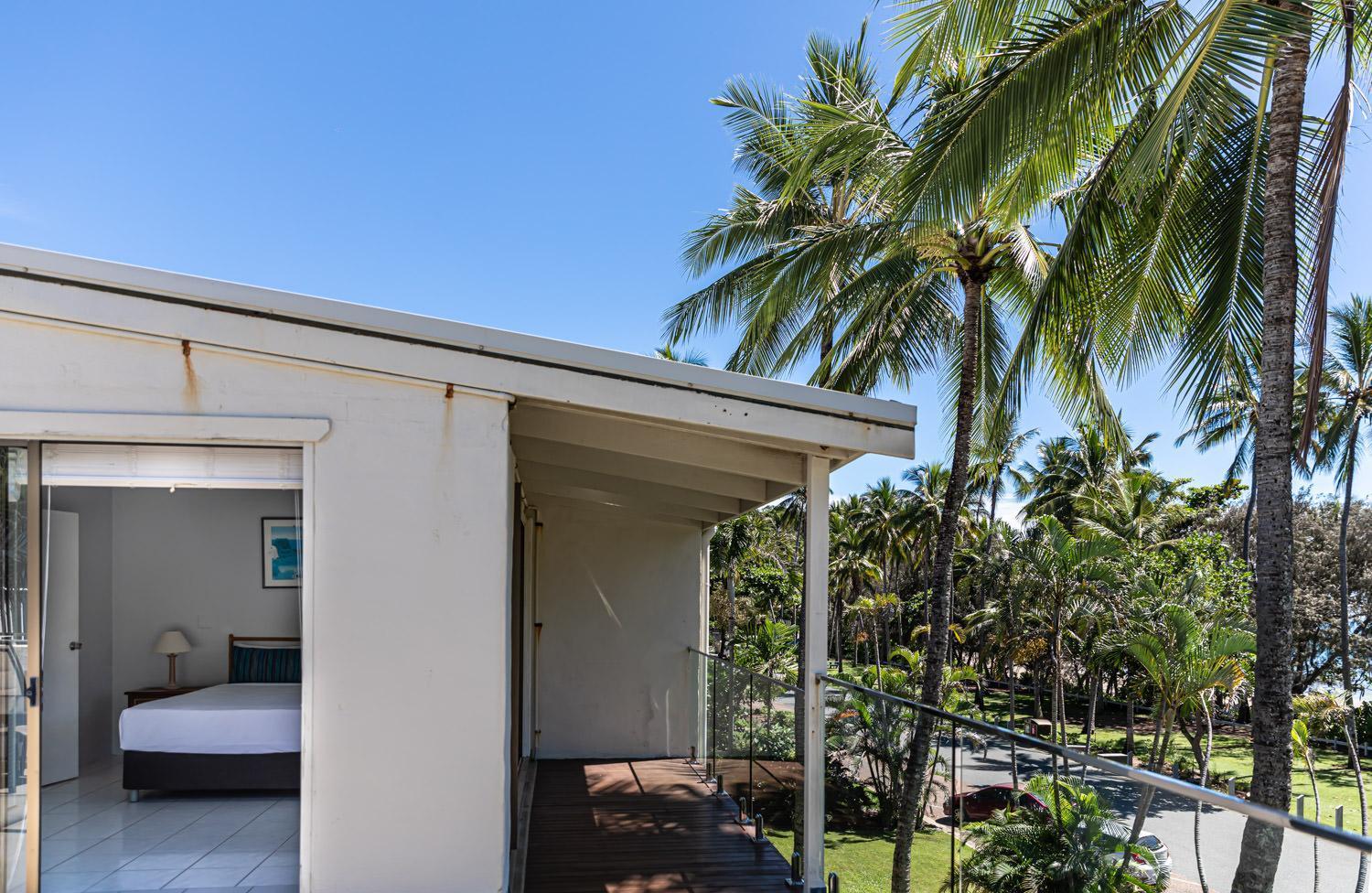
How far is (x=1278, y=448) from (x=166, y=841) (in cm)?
711

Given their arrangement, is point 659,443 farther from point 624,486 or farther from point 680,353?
point 680,353

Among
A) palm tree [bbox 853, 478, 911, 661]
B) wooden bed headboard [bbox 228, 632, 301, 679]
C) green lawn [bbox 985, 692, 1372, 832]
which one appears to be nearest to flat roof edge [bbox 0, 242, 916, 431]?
wooden bed headboard [bbox 228, 632, 301, 679]

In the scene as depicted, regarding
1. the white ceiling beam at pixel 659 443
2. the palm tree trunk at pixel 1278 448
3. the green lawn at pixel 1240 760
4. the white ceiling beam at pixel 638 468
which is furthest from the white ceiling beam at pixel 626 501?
the green lawn at pixel 1240 760

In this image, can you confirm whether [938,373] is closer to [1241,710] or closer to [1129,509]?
[1129,509]

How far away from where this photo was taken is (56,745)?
6.55m

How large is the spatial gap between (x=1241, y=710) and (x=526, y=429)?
3286 centimetres

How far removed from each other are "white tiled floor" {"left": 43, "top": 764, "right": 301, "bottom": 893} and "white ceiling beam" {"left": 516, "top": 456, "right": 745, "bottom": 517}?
8.82 ft

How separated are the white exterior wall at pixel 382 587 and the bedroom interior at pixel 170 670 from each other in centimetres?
27

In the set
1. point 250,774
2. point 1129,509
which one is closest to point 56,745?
point 250,774

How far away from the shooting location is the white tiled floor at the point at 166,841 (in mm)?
4176

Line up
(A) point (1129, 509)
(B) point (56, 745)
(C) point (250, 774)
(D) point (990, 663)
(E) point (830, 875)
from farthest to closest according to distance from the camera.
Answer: (D) point (990, 663) → (A) point (1129, 509) → (B) point (56, 745) → (C) point (250, 774) → (E) point (830, 875)

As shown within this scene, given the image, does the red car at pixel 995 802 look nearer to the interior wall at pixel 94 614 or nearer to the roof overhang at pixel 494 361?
the roof overhang at pixel 494 361

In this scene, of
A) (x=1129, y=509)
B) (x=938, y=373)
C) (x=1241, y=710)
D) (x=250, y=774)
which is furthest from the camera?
(x=1241, y=710)

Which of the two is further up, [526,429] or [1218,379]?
[1218,379]
